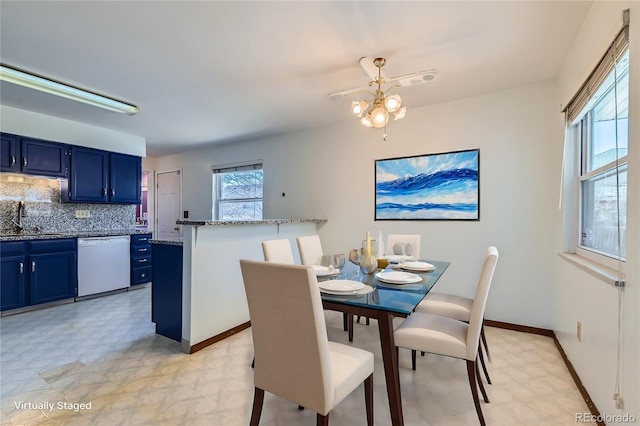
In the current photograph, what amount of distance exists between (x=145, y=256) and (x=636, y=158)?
17.7 feet

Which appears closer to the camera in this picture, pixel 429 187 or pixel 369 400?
pixel 369 400

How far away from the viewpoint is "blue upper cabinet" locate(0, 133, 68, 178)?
352cm

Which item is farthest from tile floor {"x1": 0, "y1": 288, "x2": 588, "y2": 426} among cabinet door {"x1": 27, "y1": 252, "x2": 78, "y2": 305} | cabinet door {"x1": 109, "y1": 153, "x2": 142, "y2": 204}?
cabinet door {"x1": 109, "y1": 153, "x2": 142, "y2": 204}

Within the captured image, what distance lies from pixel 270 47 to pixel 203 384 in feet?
8.03

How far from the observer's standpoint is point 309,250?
2750 millimetres

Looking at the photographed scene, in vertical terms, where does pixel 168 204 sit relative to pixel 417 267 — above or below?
above

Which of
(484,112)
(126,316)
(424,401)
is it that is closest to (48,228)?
(126,316)

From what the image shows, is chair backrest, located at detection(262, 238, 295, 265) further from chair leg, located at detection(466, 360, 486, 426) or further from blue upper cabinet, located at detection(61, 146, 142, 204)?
blue upper cabinet, located at detection(61, 146, 142, 204)

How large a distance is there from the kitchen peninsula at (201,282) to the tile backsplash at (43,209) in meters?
2.46

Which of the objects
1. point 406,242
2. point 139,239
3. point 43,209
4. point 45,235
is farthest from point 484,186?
point 43,209

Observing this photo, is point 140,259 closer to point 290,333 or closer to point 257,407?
point 257,407

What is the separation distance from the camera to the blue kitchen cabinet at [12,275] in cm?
332

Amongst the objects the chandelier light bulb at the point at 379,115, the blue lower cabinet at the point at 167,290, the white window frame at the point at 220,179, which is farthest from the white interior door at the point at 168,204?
the chandelier light bulb at the point at 379,115

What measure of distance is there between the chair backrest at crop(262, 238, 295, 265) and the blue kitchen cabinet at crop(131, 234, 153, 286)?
318 centimetres
